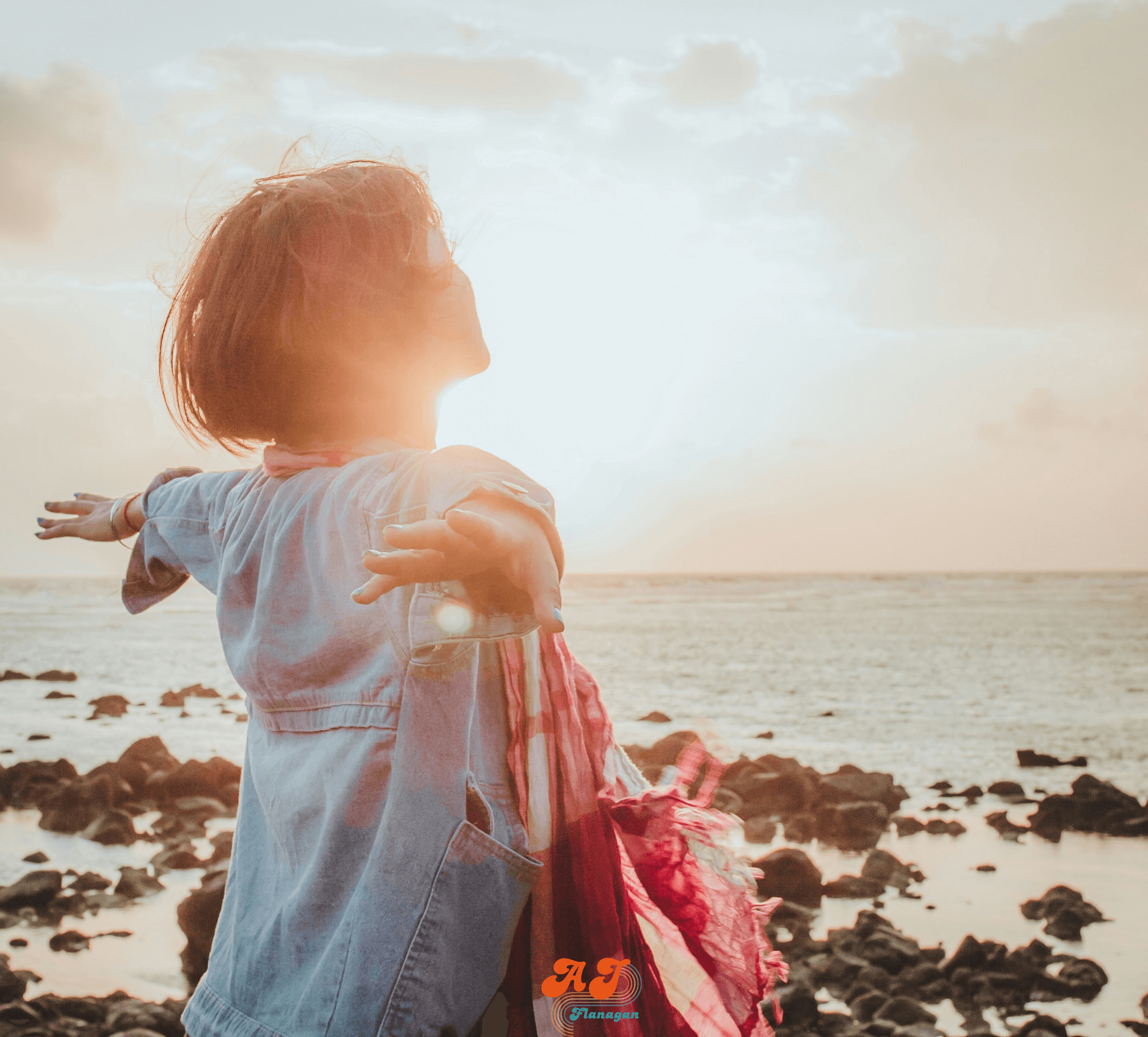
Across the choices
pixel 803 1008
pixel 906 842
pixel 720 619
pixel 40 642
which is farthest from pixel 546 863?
pixel 720 619

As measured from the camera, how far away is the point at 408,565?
35.4 inches

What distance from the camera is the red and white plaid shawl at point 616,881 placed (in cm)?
123

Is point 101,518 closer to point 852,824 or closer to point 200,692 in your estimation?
point 852,824

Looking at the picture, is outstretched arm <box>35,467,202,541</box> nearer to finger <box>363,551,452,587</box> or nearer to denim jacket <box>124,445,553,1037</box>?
denim jacket <box>124,445,553,1037</box>

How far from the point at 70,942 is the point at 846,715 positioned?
30.0ft

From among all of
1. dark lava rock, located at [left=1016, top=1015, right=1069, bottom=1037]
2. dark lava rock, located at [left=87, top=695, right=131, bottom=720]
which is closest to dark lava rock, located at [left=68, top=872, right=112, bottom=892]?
dark lava rock, located at [left=1016, top=1015, right=1069, bottom=1037]

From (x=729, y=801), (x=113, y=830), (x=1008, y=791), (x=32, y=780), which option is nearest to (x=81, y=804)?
(x=113, y=830)

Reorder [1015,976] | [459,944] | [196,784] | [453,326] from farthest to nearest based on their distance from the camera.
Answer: [196,784] < [1015,976] < [453,326] < [459,944]

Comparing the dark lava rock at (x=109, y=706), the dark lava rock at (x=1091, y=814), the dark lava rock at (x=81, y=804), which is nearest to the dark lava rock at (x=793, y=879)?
the dark lava rock at (x=1091, y=814)

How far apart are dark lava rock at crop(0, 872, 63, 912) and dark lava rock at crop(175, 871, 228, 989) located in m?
1.09

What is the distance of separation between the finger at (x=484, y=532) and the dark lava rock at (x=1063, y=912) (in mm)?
4785

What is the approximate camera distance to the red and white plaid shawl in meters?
1.23

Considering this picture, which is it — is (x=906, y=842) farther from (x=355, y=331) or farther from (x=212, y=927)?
(x=355, y=331)

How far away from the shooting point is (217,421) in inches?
59.0
